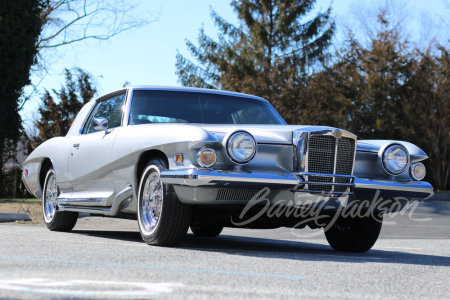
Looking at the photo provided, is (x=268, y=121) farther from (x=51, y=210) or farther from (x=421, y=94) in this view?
(x=421, y=94)

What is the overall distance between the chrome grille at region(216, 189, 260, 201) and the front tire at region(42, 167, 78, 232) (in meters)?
3.40

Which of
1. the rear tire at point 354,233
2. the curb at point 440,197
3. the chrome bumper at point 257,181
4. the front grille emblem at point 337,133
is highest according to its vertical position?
the front grille emblem at point 337,133

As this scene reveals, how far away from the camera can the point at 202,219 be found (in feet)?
20.7

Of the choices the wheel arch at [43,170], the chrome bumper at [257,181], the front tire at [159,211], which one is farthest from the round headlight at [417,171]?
the wheel arch at [43,170]

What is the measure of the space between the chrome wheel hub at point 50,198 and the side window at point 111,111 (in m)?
0.90

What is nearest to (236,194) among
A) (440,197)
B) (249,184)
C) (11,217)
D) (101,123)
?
(249,184)

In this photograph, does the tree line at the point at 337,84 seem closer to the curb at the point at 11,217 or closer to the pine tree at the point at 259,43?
the pine tree at the point at 259,43

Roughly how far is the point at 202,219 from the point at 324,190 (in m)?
→ 1.20

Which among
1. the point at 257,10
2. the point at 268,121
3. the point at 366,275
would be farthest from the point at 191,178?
the point at 257,10

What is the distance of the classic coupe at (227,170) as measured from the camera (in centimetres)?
567

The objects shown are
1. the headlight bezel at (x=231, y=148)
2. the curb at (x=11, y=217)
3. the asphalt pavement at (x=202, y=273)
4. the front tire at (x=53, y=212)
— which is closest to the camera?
the asphalt pavement at (x=202, y=273)

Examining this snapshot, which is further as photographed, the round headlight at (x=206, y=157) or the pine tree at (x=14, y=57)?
the pine tree at (x=14, y=57)

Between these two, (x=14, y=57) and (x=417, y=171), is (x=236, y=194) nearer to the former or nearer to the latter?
(x=417, y=171)

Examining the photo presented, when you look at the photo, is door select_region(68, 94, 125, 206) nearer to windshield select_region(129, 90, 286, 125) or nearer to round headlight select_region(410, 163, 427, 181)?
windshield select_region(129, 90, 286, 125)
